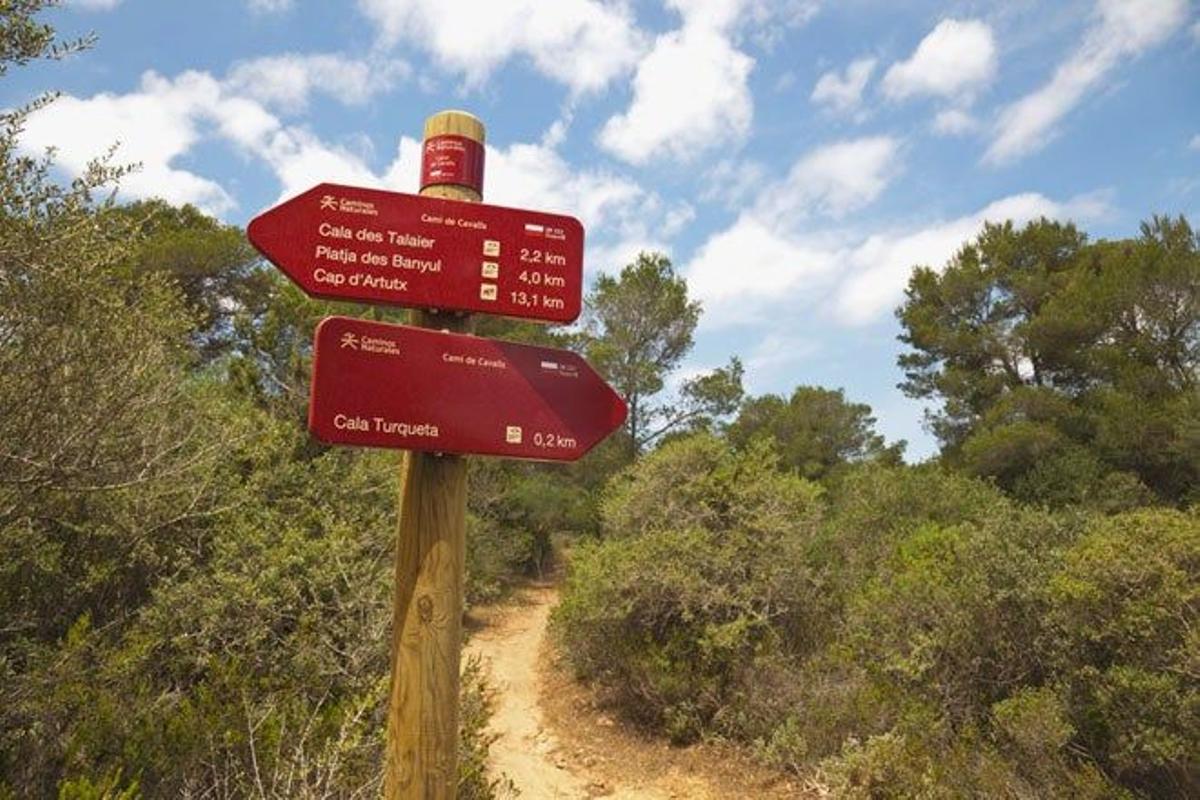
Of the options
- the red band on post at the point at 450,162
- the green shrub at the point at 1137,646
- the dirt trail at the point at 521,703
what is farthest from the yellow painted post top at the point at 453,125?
the green shrub at the point at 1137,646

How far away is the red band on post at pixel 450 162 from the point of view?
236 cm

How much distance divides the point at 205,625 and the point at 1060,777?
6995 millimetres

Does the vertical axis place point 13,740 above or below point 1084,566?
below

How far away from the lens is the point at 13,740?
A: 12.3 ft

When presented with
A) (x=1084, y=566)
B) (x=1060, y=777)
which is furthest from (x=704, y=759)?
(x=1084, y=566)

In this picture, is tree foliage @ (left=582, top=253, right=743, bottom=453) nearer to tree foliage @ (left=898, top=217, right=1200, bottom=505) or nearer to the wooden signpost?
tree foliage @ (left=898, top=217, right=1200, bottom=505)

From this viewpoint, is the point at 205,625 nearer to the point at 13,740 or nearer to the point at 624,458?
the point at 13,740

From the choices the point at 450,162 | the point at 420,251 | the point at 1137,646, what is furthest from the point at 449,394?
the point at 1137,646

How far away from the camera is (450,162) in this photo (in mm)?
2365

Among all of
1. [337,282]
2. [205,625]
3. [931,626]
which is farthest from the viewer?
[931,626]

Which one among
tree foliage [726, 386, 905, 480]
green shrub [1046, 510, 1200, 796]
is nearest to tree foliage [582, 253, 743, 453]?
tree foliage [726, 386, 905, 480]

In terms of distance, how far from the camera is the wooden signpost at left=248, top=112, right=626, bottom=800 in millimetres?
2033

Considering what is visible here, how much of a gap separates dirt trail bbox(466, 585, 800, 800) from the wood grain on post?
13.3 ft

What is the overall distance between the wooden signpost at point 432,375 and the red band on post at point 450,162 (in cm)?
8
